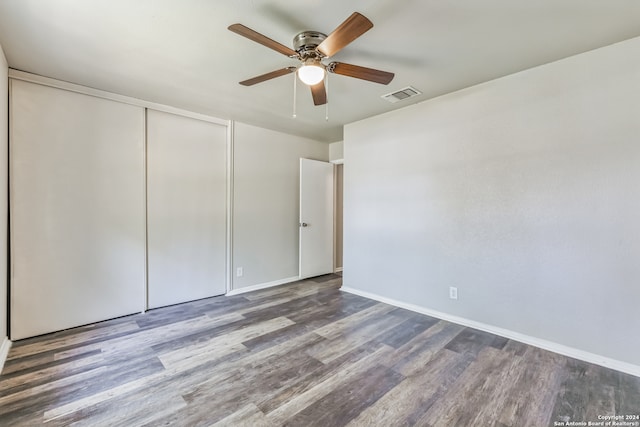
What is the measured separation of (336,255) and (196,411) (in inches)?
154

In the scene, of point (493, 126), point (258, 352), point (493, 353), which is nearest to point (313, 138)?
point (493, 126)

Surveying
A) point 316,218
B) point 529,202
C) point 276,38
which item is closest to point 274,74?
point 276,38

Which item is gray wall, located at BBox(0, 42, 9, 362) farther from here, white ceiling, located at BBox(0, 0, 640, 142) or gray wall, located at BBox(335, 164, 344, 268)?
gray wall, located at BBox(335, 164, 344, 268)

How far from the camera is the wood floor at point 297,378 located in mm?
1667

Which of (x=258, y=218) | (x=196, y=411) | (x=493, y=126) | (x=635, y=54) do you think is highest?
(x=635, y=54)

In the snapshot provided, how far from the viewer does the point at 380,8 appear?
1.72m

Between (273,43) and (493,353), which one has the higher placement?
(273,43)

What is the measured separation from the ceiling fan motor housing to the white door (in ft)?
8.60

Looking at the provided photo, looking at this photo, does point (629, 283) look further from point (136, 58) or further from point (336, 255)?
point (136, 58)

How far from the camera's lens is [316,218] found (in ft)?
15.9

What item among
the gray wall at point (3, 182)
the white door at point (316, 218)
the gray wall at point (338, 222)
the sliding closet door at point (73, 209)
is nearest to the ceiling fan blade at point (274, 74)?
the sliding closet door at point (73, 209)

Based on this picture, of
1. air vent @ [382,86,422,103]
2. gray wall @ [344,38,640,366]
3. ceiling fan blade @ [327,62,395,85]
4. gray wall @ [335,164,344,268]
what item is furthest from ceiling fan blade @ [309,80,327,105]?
gray wall @ [335,164,344,268]

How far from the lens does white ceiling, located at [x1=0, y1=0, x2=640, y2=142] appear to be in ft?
5.64

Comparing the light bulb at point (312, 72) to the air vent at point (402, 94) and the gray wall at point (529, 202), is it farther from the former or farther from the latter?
the gray wall at point (529, 202)
